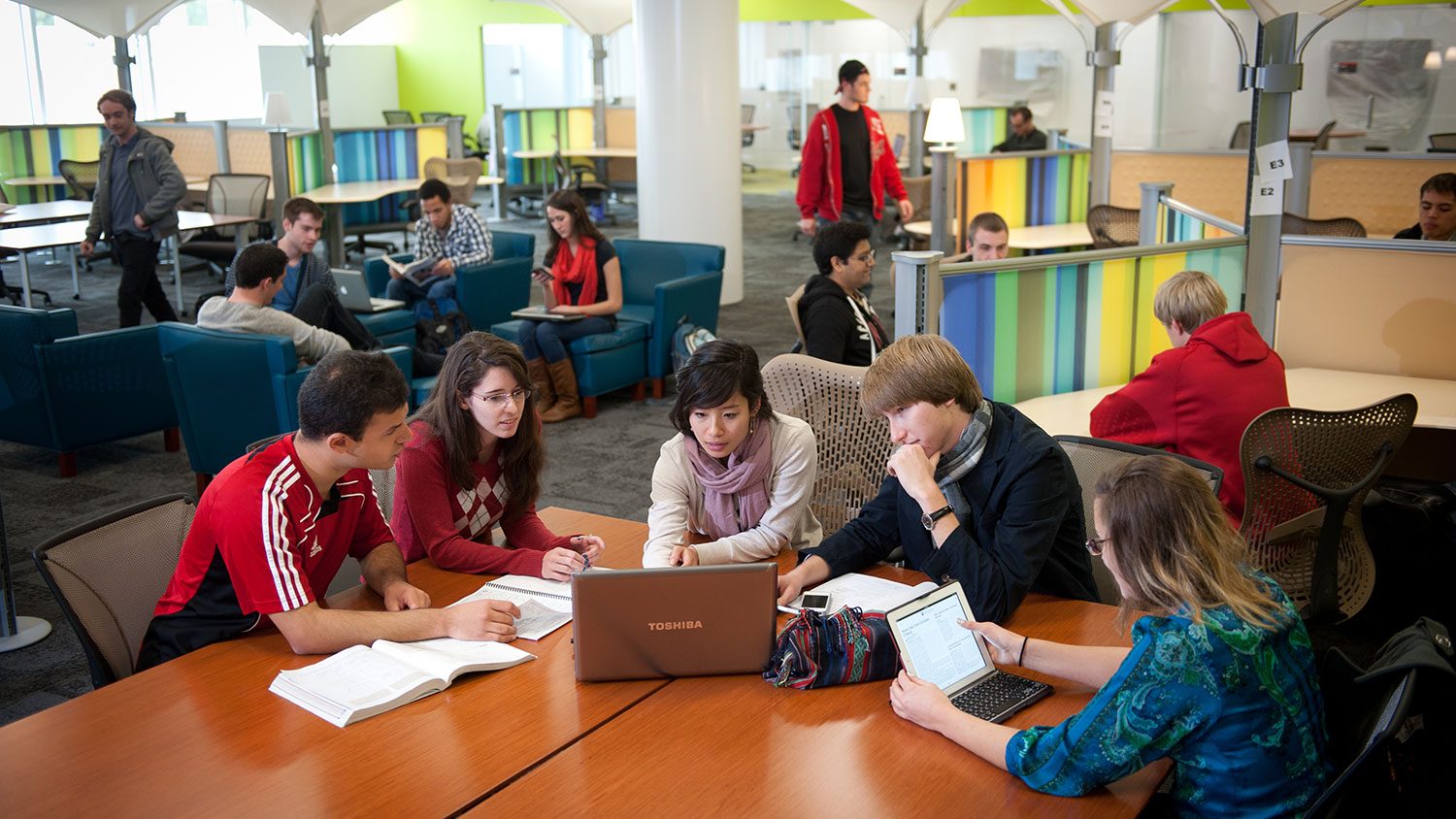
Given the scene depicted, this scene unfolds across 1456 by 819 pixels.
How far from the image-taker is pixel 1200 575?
193 cm

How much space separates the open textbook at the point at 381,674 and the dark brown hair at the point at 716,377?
78 centimetres

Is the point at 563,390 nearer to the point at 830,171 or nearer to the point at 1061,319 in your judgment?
the point at 830,171

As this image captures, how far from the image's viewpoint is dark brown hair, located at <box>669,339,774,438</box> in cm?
292

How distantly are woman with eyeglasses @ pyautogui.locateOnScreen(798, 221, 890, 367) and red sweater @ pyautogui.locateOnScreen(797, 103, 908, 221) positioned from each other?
2.95m

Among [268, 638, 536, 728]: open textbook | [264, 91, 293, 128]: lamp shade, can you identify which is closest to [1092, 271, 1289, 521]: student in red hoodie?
[268, 638, 536, 728]: open textbook

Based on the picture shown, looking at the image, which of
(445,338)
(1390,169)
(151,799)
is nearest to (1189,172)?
(1390,169)

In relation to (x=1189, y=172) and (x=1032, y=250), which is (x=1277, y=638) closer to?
(x=1032, y=250)

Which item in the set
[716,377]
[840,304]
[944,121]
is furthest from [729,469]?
[944,121]

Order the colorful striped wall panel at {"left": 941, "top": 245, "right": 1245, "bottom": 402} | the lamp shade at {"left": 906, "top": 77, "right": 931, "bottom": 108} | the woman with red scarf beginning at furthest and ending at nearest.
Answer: the lamp shade at {"left": 906, "top": 77, "right": 931, "bottom": 108}, the woman with red scarf, the colorful striped wall panel at {"left": 941, "top": 245, "right": 1245, "bottom": 402}

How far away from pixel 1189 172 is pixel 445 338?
5.56m

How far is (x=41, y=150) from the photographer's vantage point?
1266 cm

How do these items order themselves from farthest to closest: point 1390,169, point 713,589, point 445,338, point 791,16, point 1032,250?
point 791,16, point 1032,250, point 1390,169, point 445,338, point 713,589

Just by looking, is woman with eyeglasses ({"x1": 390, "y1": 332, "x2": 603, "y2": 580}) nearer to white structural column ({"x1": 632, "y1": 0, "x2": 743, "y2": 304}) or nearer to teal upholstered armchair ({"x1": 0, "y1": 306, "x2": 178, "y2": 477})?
teal upholstered armchair ({"x1": 0, "y1": 306, "x2": 178, "y2": 477})

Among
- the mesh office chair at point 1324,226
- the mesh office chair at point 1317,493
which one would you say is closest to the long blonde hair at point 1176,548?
the mesh office chair at point 1317,493
